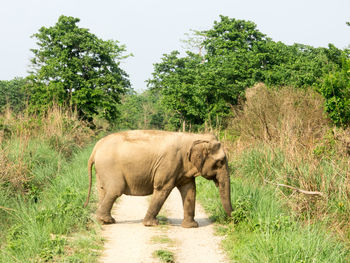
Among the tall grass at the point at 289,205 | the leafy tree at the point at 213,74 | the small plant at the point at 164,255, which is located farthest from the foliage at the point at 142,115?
the small plant at the point at 164,255

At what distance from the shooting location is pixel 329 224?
707cm

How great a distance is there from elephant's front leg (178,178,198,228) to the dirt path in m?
0.12

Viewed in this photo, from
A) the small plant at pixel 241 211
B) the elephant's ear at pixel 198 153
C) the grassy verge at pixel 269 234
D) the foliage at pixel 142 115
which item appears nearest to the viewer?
the grassy verge at pixel 269 234

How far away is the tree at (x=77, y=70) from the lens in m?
32.4

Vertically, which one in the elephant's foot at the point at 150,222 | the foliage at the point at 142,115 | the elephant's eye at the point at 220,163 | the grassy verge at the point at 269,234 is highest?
the foliage at the point at 142,115

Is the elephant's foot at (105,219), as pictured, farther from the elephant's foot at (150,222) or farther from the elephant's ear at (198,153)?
the elephant's ear at (198,153)

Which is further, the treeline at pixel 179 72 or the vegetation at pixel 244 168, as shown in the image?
the treeline at pixel 179 72

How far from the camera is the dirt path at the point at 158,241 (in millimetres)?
6195

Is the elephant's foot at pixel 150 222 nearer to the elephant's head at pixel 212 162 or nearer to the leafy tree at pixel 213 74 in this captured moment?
the elephant's head at pixel 212 162

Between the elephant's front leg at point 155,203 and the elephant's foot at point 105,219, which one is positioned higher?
the elephant's front leg at point 155,203

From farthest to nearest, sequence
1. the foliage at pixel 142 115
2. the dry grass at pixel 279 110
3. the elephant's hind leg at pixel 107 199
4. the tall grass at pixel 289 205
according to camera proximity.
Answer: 1. the foliage at pixel 142 115
2. the dry grass at pixel 279 110
3. the elephant's hind leg at pixel 107 199
4. the tall grass at pixel 289 205

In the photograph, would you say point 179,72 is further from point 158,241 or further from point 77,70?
point 158,241

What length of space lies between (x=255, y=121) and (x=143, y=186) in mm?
9337

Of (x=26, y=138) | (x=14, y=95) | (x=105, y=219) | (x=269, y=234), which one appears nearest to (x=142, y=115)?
(x=14, y=95)
